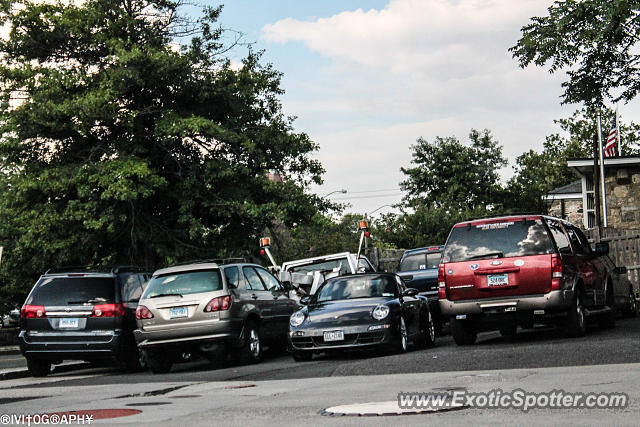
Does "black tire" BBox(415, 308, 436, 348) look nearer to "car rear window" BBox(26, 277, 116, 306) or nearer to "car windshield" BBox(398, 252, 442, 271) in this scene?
"car windshield" BBox(398, 252, 442, 271)

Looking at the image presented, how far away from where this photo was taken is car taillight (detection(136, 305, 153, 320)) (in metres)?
15.8

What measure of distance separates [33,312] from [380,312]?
6053mm

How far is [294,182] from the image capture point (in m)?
31.5

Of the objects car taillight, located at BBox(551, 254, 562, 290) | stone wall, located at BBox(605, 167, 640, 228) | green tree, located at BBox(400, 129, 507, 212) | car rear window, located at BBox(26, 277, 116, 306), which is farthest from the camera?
green tree, located at BBox(400, 129, 507, 212)

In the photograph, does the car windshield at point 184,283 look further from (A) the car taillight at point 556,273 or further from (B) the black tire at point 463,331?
(A) the car taillight at point 556,273

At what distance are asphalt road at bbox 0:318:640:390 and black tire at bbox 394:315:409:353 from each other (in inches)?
23.3

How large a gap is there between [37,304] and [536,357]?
347 inches

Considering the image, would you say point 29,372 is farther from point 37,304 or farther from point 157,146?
point 157,146

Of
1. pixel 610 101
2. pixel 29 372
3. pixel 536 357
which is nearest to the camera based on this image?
pixel 536 357

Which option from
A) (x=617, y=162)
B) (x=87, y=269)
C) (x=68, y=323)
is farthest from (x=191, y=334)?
(x=617, y=162)

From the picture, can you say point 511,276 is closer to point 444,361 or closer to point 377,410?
point 444,361

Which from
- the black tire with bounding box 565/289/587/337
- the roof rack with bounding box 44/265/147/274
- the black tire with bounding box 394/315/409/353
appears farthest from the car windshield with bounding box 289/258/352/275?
the black tire with bounding box 565/289/587/337

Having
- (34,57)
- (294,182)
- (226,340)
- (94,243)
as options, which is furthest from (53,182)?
(226,340)

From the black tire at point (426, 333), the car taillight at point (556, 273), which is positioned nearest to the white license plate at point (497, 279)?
the car taillight at point (556, 273)
